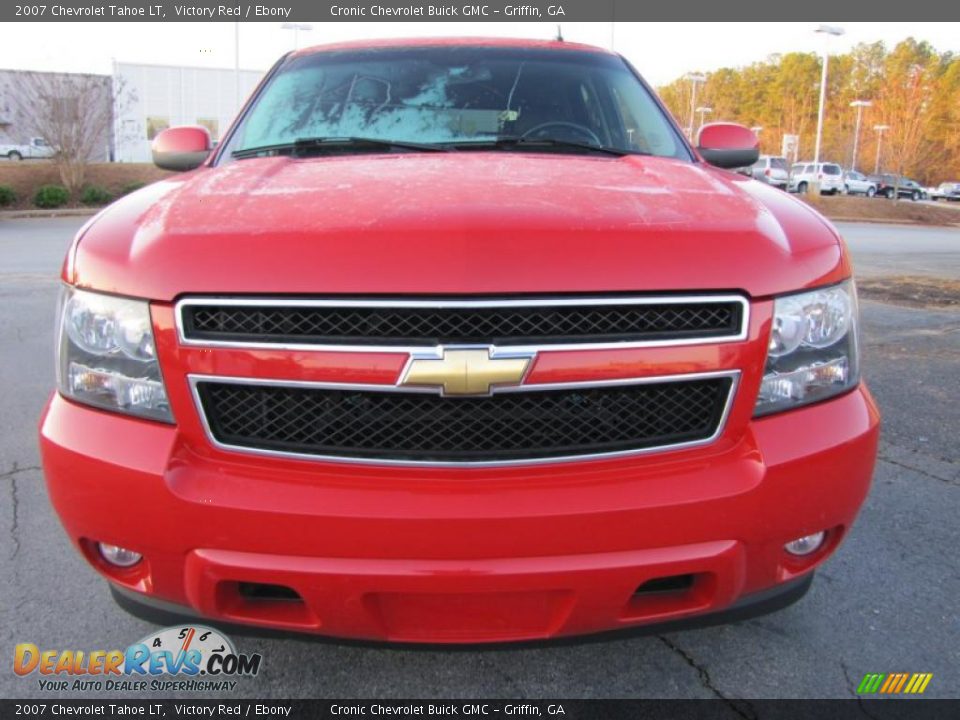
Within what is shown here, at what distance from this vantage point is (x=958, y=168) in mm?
55969

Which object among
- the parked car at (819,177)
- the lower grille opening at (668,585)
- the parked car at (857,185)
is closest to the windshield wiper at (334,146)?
the lower grille opening at (668,585)

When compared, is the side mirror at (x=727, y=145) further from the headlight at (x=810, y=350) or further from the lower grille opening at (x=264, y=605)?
the lower grille opening at (x=264, y=605)

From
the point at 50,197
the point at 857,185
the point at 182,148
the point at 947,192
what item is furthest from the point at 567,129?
the point at 947,192

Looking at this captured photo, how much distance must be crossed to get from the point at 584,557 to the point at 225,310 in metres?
0.93

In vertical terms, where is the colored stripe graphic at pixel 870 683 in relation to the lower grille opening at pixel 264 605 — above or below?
below

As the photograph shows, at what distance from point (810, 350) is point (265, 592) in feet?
4.56

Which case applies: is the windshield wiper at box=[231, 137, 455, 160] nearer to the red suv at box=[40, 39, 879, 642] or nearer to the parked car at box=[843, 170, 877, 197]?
the red suv at box=[40, 39, 879, 642]

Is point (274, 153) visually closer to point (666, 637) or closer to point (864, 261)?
point (666, 637)

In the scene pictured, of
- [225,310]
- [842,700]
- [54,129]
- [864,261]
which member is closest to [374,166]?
[225,310]

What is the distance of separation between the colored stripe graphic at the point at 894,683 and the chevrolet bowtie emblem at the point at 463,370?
1.41 m

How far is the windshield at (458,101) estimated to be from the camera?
284 centimetres

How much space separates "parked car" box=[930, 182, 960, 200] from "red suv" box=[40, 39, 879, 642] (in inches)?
2555

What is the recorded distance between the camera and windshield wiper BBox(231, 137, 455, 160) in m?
2.63

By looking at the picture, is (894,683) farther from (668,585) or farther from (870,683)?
(668,585)
